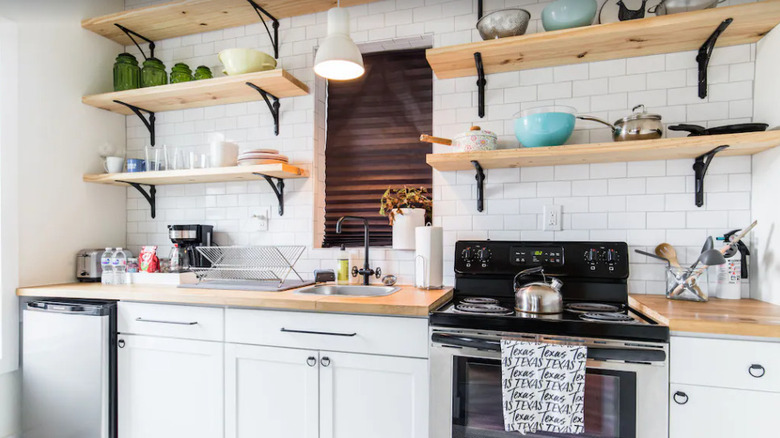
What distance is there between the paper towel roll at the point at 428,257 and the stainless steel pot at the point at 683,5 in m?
1.32

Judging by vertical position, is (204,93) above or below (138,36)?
below

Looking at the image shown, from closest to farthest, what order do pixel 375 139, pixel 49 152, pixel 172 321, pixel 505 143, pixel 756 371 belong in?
pixel 756 371 < pixel 172 321 < pixel 505 143 < pixel 49 152 < pixel 375 139

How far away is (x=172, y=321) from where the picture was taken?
2.02 metres

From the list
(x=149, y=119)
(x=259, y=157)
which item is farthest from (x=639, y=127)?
(x=149, y=119)

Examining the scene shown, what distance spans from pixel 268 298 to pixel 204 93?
1.38m

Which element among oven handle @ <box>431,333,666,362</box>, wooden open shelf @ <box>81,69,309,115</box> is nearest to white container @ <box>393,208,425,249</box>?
oven handle @ <box>431,333,666,362</box>

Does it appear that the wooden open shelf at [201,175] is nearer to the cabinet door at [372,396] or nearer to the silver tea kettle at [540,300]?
the cabinet door at [372,396]

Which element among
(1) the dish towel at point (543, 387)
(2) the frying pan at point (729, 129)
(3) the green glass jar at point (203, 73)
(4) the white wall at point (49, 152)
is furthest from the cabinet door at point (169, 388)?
(2) the frying pan at point (729, 129)

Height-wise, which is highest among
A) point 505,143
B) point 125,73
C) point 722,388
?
point 125,73

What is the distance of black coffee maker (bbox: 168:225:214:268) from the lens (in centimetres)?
253

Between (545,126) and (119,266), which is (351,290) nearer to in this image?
(545,126)

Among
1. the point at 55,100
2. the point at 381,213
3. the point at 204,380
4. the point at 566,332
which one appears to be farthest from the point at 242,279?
the point at 566,332

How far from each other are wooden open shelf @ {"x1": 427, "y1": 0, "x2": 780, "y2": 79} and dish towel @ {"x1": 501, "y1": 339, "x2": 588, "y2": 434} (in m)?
1.29

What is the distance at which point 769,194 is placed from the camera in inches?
69.9
